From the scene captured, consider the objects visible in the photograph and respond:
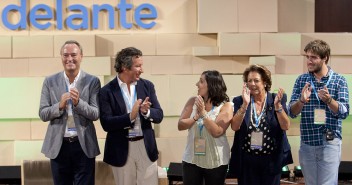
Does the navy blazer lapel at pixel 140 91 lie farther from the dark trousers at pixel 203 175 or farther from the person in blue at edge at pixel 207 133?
the dark trousers at pixel 203 175

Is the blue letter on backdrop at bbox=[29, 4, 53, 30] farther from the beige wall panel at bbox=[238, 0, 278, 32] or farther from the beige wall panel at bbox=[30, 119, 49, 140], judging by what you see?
the beige wall panel at bbox=[238, 0, 278, 32]

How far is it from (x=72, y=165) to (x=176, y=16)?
10.2ft

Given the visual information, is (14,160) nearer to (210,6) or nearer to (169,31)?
(169,31)

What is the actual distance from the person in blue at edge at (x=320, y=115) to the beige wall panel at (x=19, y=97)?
3428mm

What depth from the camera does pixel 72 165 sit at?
3609 mm

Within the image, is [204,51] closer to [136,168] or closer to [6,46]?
[6,46]

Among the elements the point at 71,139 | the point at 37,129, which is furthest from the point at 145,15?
the point at 71,139

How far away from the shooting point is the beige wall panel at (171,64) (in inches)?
245

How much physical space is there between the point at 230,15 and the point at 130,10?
1218 mm

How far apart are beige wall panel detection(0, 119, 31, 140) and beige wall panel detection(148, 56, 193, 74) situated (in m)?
1.66

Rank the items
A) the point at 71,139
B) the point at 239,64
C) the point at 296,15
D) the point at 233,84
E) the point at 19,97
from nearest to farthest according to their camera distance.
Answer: the point at 71,139 → the point at 19,97 → the point at 233,84 → the point at 239,64 → the point at 296,15

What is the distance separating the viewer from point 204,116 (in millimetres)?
3635

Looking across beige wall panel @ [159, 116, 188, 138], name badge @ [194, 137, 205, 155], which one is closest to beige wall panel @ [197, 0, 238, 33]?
beige wall panel @ [159, 116, 188, 138]

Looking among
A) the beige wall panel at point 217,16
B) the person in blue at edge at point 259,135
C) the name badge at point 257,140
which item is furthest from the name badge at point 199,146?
the beige wall panel at point 217,16
